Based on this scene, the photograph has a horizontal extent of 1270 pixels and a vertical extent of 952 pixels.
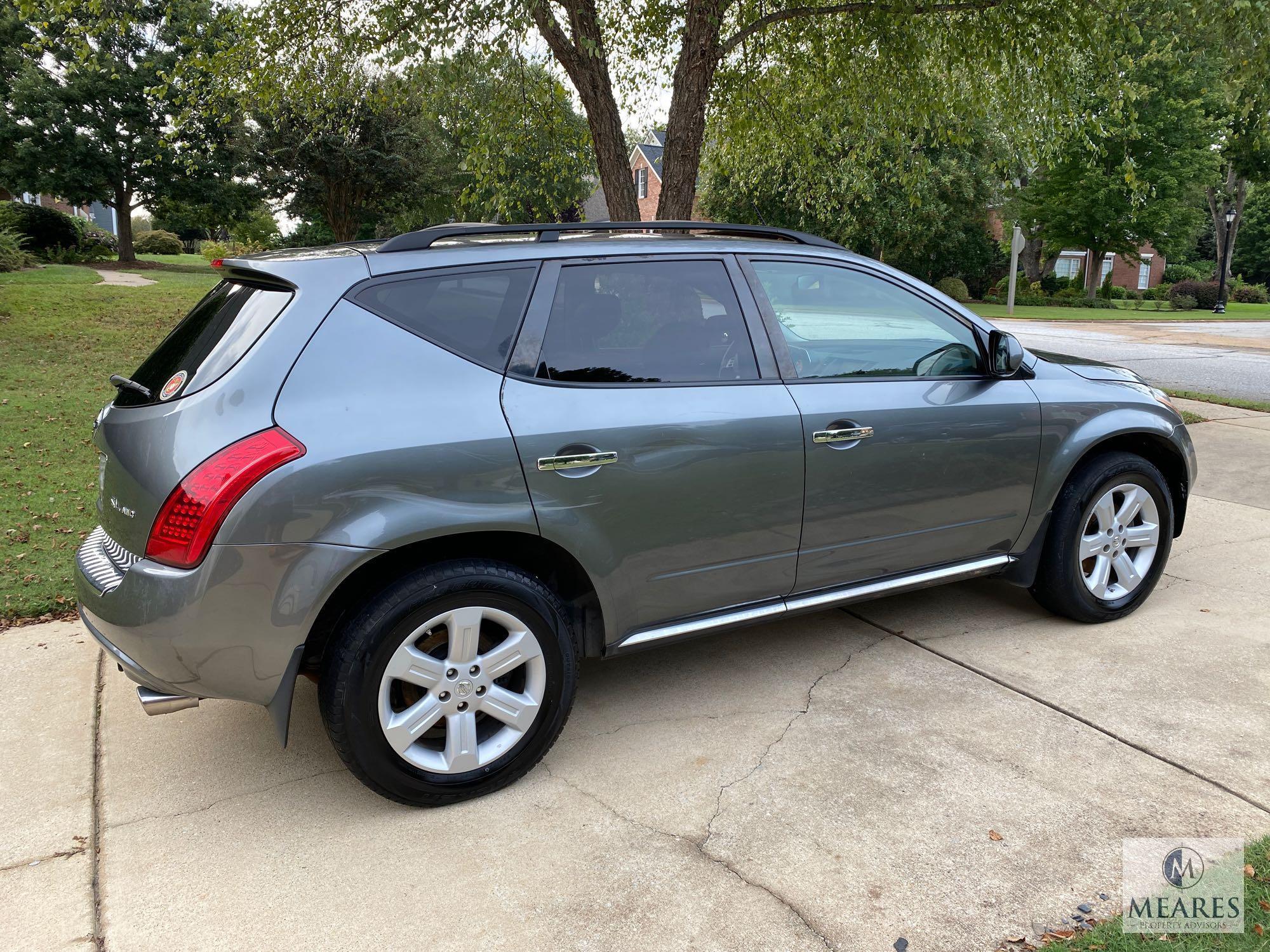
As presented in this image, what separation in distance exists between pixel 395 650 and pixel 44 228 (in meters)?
26.5

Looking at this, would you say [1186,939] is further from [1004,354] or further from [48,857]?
[48,857]

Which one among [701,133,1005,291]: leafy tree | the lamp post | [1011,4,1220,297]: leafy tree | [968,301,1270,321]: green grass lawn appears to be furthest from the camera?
the lamp post

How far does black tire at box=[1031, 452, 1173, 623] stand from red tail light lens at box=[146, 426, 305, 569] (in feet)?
10.6

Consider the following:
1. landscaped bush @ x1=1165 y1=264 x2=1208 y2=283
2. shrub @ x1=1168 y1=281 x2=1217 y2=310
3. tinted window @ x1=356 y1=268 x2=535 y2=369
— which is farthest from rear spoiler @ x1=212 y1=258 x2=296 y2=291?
landscaped bush @ x1=1165 y1=264 x2=1208 y2=283

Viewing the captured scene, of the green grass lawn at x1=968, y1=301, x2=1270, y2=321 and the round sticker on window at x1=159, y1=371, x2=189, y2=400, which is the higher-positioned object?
the green grass lawn at x1=968, y1=301, x2=1270, y2=321

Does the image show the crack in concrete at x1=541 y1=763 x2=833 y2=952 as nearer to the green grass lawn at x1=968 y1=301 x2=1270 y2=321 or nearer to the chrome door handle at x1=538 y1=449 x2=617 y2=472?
the chrome door handle at x1=538 y1=449 x2=617 y2=472

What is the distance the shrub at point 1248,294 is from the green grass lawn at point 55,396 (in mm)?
47041

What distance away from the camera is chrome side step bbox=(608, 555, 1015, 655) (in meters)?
3.33

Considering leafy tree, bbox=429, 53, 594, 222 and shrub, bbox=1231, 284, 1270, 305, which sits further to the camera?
shrub, bbox=1231, 284, 1270, 305

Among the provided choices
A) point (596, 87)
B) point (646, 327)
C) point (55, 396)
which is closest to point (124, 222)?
point (55, 396)

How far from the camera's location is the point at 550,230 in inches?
132

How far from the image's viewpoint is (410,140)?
28.9 m

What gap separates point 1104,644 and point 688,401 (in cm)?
231

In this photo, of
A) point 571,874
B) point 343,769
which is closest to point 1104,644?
point 571,874
